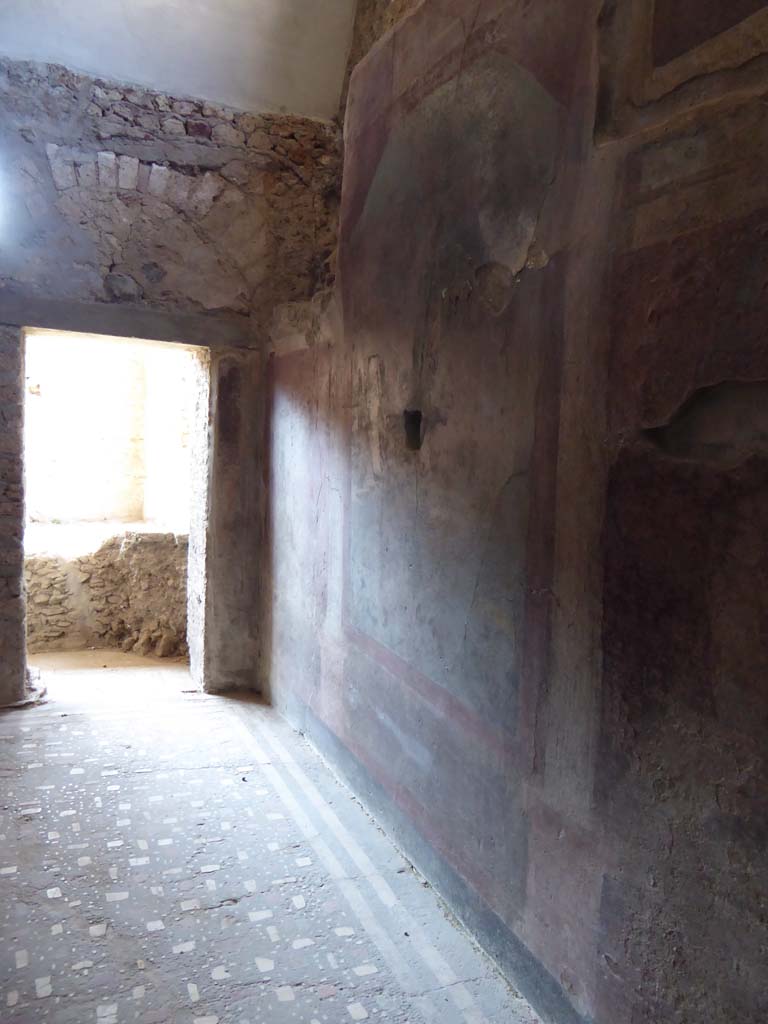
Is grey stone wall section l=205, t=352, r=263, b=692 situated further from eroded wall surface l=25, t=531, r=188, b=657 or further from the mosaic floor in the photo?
eroded wall surface l=25, t=531, r=188, b=657

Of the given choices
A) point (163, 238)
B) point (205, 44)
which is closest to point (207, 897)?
point (163, 238)

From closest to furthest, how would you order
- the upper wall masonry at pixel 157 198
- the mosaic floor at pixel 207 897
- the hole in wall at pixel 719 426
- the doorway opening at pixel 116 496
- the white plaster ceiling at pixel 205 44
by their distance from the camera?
the hole in wall at pixel 719 426 < the mosaic floor at pixel 207 897 < the white plaster ceiling at pixel 205 44 < the upper wall masonry at pixel 157 198 < the doorway opening at pixel 116 496

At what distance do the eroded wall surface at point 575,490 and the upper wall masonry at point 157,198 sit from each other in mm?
1465

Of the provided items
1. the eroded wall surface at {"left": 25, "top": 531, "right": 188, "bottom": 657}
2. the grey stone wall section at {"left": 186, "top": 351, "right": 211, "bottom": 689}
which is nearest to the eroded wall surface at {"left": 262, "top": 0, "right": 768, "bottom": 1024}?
the grey stone wall section at {"left": 186, "top": 351, "right": 211, "bottom": 689}

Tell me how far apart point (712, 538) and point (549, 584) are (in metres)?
0.57

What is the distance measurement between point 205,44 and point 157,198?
86 cm

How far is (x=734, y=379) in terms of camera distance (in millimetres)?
1517

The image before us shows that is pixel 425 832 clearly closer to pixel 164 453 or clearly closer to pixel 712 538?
pixel 712 538

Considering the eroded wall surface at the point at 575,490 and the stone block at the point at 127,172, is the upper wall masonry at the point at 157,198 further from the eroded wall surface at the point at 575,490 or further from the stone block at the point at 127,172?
the eroded wall surface at the point at 575,490

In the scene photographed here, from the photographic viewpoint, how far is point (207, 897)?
2.69 metres

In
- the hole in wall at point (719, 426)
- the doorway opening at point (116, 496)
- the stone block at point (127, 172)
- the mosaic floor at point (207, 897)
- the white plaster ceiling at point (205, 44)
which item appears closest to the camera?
the hole in wall at point (719, 426)

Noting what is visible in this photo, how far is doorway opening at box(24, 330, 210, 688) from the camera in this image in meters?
5.54

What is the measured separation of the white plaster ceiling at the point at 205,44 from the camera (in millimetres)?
3980

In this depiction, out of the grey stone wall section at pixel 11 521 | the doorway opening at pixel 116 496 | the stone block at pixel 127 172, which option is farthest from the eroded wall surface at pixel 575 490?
the doorway opening at pixel 116 496
